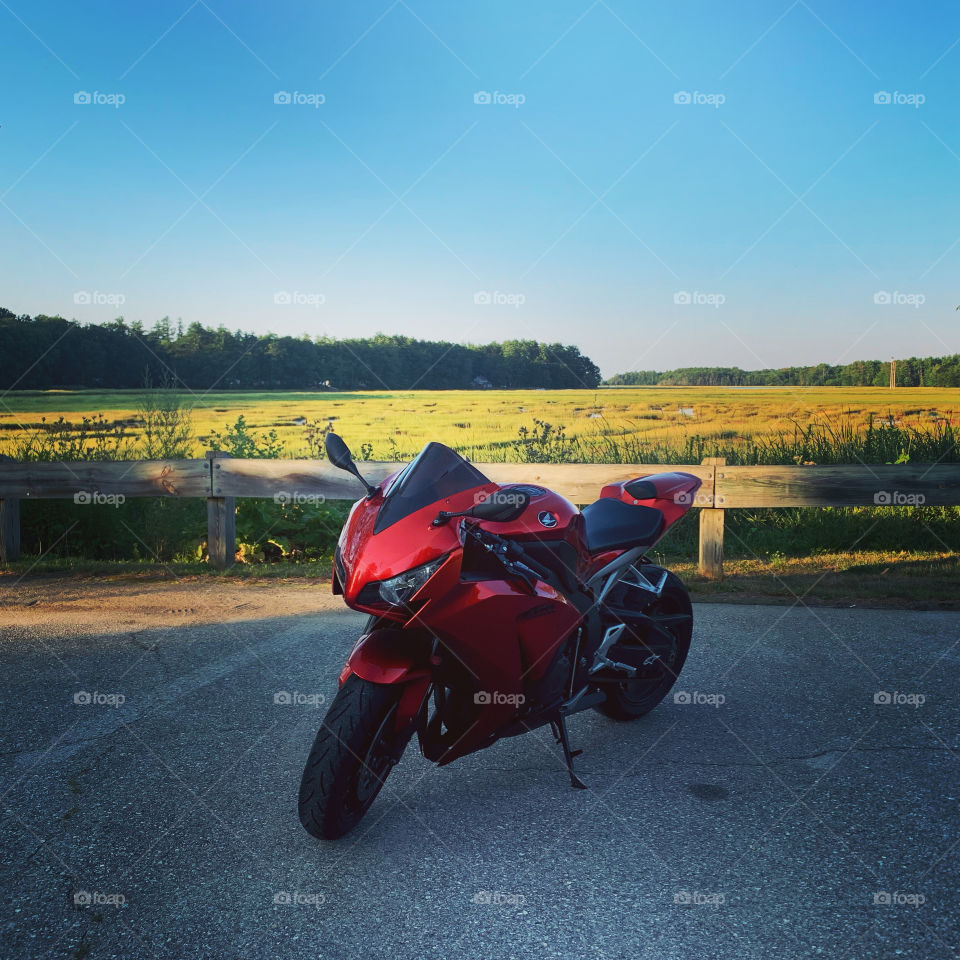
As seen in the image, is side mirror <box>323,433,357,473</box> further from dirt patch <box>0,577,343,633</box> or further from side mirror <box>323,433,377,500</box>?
dirt patch <box>0,577,343,633</box>

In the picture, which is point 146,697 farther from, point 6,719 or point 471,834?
point 471,834

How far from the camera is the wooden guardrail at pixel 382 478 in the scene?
7480 mm

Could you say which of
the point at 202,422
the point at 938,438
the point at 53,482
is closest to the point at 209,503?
the point at 53,482

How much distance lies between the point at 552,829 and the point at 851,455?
9032 mm

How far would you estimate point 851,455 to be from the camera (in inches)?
423

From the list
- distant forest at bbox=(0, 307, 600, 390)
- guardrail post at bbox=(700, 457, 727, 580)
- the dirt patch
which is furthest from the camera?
distant forest at bbox=(0, 307, 600, 390)

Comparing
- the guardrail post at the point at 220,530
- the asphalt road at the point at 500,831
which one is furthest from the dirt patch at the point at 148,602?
the asphalt road at the point at 500,831

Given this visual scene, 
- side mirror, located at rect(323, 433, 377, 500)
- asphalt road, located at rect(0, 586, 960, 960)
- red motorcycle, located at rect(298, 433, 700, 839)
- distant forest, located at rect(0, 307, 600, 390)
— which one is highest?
distant forest, located at rect(0, 307, 600, 390)

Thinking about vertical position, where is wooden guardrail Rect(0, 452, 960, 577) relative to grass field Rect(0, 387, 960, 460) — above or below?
below

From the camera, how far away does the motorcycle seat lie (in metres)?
3.85

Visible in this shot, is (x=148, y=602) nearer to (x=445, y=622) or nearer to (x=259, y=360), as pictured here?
(x=445, y=622)

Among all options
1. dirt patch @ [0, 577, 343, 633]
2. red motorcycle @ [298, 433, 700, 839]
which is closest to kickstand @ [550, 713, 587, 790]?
red motorcycle @ [298, 433, 700, 839]

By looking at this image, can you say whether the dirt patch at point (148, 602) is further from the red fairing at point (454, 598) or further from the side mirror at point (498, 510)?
the side mirror at point (498, 510)

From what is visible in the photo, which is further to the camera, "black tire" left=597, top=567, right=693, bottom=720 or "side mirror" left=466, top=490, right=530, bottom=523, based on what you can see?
"black tire" left=597, top=567, right=693, bottom=720
